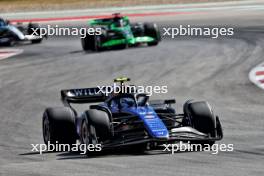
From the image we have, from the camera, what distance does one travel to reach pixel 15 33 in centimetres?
3206

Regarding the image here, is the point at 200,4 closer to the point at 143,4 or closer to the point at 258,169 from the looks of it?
the point at 143,4

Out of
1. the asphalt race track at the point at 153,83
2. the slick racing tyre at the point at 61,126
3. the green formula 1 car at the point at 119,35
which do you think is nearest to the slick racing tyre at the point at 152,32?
the green formula 1 car at the point at 119,35

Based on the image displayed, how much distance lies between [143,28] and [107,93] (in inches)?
610

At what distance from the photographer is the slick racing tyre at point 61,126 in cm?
1388

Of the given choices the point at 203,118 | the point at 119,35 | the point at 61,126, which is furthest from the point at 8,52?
the point at 203,118

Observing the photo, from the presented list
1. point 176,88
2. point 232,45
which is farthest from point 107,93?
point 232,45

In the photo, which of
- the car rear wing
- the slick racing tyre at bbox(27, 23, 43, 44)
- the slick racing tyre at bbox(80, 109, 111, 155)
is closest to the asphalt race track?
the slick racing tyre at bbox(80, 109, 111, 155)

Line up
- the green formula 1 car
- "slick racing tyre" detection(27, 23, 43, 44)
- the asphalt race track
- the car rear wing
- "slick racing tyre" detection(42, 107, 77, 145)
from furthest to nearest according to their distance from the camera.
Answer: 1. "slick racing tyre" detection(27, 23, 43, 44)
2. the green formula 1 car
3. the car rear wing
4. "slick racing tyre" detection(42, 107, 77, 145)
5. the asphalt race track

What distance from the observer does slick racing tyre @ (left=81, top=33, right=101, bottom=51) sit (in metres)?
29.4

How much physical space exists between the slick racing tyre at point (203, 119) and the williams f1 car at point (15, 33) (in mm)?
18973

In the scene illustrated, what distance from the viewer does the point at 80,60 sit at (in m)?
27.5

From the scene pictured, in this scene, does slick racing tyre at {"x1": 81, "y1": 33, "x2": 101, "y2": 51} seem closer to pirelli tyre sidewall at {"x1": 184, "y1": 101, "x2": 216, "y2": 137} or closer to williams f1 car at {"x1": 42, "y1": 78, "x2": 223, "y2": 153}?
williams f1 car at {"x1": 42, "y1": 78, "x2": 223, "y2": 153}

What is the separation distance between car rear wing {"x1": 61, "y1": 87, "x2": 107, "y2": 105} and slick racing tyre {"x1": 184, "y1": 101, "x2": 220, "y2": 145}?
68.0 inches

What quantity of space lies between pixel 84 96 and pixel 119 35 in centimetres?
1490
